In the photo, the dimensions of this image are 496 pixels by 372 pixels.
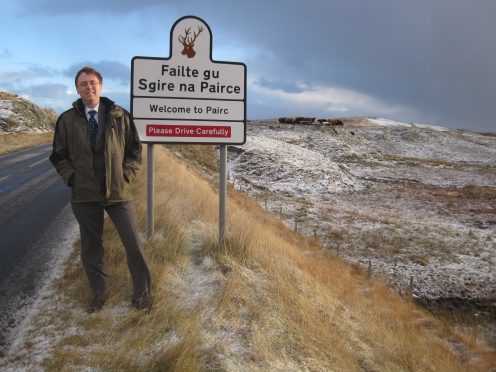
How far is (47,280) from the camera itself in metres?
4.74

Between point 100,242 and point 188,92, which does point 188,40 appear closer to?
point 188,92

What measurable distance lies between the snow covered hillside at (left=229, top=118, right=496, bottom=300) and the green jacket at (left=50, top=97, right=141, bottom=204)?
265 inches

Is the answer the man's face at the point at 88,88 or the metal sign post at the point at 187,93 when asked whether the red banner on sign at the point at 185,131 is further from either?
the man's face at the point at 88,88

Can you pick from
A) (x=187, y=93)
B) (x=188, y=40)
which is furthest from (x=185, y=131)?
(x=188, y=40)

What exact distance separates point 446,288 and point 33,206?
9138 mm

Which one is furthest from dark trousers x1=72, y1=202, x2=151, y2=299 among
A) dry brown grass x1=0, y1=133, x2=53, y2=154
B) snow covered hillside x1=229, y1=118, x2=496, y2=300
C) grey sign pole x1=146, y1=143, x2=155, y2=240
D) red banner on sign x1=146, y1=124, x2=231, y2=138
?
dry brown grass x1=0, y1=133, x2=53, y2=154

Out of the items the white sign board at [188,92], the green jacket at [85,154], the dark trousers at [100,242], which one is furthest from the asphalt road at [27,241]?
the white sign board at [188,92]

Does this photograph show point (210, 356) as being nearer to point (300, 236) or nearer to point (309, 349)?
point (309, 349)

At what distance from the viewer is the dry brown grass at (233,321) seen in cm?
322

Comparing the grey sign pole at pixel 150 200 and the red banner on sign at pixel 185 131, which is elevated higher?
the red banner on sign at pixel 185 131

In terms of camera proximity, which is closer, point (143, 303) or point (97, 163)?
point (97, 163)

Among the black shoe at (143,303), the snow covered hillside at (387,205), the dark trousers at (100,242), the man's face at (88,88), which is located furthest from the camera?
the snow covered hillside at (387,205)

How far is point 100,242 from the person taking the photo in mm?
3902

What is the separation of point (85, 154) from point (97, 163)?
0.12 meters
